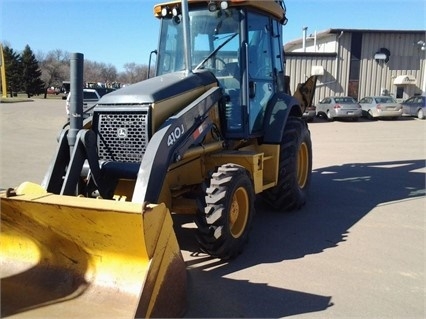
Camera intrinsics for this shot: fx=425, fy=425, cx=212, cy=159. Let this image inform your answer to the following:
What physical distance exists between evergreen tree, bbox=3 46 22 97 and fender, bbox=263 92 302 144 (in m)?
63.0

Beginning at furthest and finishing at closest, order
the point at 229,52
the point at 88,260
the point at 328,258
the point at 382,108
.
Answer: the point at 382,108 < the point at 229,52 < the point at 328,258 < the point at 88,260

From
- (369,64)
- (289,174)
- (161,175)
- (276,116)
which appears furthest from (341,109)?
(161,175)

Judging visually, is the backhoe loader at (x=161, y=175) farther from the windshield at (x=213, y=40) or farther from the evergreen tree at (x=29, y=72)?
the evergreen tree at (x=29, y=72)

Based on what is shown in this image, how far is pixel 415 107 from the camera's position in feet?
87.8

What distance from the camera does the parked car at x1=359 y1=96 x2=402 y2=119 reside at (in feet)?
84.6

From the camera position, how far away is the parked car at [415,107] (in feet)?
86.8

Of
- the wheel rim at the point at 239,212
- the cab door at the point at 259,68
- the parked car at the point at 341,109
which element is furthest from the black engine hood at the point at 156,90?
the parked car at the point at 341,109

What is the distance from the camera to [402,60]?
3002cm

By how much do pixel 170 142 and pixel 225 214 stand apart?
91 cm

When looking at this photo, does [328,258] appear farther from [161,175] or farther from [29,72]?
[29,72]

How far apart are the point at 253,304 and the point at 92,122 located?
8.20 feet

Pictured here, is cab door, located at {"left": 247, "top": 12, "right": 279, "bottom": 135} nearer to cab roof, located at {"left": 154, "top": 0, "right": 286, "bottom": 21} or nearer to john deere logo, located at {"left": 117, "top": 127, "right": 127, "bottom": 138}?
cab roof, located at {"left": 154, "top": 0, "right": 286, "bottom": 21}

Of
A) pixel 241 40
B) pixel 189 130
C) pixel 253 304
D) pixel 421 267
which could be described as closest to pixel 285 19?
pixel 241 40

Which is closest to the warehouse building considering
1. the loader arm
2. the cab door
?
the cab door
